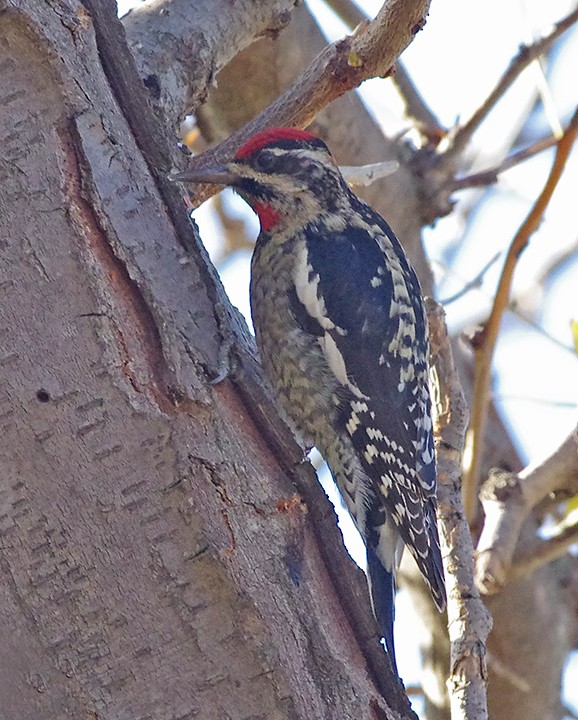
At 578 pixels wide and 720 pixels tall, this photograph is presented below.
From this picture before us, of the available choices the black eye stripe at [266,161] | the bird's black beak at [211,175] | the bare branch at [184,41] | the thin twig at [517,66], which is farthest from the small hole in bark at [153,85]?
the thin twig at [517,66]

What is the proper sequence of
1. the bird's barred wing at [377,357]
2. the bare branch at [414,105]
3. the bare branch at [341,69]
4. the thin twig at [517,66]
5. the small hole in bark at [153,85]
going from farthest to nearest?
the bare branch at [414,105] < the thin twig at [517,66] < the bird's barred wing at [377,357] < the small hole in bark at [153,85] < the bare branch at [341,69]

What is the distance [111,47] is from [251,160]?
1033mm

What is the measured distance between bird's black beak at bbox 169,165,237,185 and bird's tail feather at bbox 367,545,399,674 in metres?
1.14

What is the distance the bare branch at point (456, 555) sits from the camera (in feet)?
6.88

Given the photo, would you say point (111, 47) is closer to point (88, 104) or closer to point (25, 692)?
point (88, 104)

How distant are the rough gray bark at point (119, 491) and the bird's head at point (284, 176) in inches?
43.2

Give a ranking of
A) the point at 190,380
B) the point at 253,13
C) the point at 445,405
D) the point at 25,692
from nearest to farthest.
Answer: the point at 25,692 → the point at 190,380 → the point at 445,405 → the point at 253,13

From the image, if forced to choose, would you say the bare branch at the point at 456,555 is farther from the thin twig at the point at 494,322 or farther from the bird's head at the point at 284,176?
the bird's head at the point at 284,176

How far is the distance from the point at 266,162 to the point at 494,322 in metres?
0.87

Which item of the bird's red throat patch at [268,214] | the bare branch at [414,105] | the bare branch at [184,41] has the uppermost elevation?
the bare branch at [414,105]

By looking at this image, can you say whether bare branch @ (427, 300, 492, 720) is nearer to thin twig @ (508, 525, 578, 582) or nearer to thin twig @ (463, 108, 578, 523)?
thin twig @ (463, 108, 578, 523)

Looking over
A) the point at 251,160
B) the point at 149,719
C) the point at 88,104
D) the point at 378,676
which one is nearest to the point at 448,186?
the point at 251,160

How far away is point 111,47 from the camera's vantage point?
2197 mm

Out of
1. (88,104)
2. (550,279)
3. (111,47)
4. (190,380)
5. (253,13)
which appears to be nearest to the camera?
(190,380)
